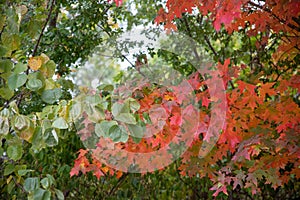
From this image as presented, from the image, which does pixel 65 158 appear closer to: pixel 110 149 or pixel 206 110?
pixel 110 149

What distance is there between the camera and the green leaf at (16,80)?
5.25ft

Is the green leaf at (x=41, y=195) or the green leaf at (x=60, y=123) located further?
the green leaf at (x=41, y=195)

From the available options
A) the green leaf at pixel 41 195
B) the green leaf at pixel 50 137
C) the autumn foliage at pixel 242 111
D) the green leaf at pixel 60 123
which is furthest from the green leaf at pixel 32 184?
the autumn foliage at pixel 242 111

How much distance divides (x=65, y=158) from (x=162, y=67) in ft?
3.29

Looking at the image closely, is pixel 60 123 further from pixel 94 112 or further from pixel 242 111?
pixel 242 111

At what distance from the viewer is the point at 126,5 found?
13.4 feet

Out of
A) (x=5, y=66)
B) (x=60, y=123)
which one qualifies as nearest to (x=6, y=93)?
(x=5, y=66)

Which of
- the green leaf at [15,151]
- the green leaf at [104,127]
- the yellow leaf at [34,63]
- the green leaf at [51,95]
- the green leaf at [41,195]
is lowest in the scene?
the green leaf at [41,195]

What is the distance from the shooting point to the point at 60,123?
1490 mm

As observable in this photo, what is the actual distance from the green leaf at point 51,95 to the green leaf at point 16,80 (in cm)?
9

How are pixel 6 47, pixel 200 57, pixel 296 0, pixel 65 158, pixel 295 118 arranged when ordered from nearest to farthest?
pixel 6 47, pixel 296 0, pixel 295 118, pixel 65 158, pixel 200 57

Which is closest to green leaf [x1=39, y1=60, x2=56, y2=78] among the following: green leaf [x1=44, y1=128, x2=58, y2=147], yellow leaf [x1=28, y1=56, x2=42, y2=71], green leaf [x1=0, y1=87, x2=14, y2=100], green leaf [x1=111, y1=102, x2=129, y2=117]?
Result: yellow leaf [x1=28, y1=56, x2=42, y2=71]

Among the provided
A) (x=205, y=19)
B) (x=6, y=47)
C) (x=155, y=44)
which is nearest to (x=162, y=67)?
(x=155, y=44)

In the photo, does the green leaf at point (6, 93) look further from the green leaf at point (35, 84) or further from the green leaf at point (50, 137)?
the green leaf at point (50, 137)
